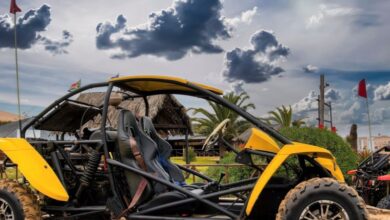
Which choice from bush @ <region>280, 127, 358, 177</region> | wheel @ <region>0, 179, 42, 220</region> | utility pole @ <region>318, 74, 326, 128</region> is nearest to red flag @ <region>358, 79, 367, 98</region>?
bush @ <region>280, 127, 358, 177</region>

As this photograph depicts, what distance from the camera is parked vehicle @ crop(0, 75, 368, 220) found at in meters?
4.72

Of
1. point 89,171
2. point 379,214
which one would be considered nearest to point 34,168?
point 89,171

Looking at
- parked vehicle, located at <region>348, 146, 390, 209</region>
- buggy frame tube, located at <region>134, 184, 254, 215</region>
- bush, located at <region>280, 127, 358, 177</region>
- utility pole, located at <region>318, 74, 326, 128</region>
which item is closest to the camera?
buggy frame tube, located at <region>134, 184, 254, 215</region>

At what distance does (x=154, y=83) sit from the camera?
18.8 ft

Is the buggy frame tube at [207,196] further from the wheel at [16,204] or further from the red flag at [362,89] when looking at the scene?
the red flag at [362,89]

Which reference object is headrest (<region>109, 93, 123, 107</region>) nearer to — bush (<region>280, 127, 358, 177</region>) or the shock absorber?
the shock absorber

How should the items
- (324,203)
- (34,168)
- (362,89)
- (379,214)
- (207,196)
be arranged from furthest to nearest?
(362,89) → (379,214) → (34,168) → (207,196) → (324,203)

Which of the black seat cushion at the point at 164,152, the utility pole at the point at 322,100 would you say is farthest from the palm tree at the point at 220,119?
the black seat cushion at the point at 164,152

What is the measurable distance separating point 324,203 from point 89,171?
7.68ft

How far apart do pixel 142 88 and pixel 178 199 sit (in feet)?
4.71

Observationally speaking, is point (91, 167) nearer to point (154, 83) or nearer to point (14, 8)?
point (154, 83)

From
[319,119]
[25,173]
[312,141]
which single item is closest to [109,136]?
[25,173]

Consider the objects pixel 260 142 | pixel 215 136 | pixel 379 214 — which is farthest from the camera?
pixel 379 214

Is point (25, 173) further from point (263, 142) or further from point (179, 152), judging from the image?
point (179, 152)
